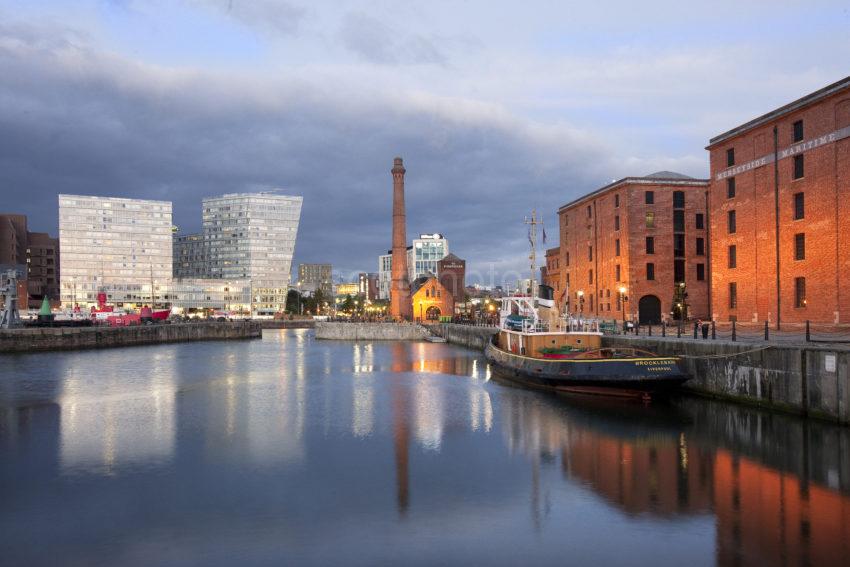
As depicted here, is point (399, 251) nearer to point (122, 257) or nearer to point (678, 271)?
point (678, 271)

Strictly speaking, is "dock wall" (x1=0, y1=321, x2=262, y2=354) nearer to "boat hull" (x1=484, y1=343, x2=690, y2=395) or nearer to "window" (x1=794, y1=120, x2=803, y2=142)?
"boat hull" (x1=484, y1=343, x2=690, y2=395)

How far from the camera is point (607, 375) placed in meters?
32.6

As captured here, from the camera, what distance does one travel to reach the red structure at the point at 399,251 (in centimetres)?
11719

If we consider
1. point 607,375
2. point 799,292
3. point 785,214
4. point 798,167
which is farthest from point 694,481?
point 798,167

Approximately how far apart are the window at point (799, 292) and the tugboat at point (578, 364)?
1352cm

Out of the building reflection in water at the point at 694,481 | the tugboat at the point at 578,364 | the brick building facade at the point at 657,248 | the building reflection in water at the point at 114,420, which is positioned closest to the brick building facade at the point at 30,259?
the building reflection in water at the point at 114,420

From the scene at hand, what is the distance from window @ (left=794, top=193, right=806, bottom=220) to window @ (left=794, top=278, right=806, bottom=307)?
4.21m

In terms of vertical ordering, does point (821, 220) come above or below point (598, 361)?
above

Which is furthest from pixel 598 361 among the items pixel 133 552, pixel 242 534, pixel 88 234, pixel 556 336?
pixel 88 234

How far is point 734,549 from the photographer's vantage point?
1355 centimetres

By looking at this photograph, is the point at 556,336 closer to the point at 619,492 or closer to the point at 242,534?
the point at 619,492

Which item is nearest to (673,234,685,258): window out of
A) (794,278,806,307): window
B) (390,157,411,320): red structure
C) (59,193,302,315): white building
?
(794,278,806,307): window

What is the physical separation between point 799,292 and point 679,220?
26.9 meters

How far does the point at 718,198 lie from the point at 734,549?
43.6 metres
